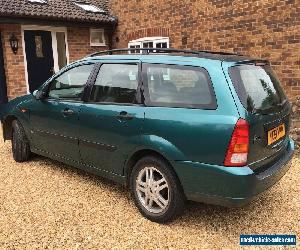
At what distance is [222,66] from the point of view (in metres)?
3.01

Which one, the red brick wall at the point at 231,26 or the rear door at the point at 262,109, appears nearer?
the rear door at the point at 262,109

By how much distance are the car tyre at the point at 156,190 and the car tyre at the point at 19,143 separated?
2.40 metres

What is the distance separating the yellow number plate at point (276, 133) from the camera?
3.11 m

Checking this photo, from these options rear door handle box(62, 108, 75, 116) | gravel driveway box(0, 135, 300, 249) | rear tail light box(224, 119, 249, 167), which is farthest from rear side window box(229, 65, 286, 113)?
rear door handle box(62, 108, 75, 116)

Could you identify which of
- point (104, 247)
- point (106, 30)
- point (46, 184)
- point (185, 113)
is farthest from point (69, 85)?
point (106, 30)

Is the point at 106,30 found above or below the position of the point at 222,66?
above

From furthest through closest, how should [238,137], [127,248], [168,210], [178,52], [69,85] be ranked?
[69,85] → [178,52] → [168,210] → [127,248] → [238,137]

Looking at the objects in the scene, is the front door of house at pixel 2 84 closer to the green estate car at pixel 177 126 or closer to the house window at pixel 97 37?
the house window at pixel 97 37

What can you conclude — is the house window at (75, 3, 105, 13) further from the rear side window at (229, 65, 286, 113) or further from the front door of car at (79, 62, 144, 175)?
the rear side window at (229, 65, 286, 113)

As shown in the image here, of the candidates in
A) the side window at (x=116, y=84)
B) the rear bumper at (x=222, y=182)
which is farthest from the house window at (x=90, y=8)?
the rear bumper at (x=222, y=182)

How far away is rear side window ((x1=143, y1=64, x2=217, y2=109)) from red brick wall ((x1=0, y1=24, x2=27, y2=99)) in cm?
703

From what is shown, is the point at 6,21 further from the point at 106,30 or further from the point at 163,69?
the point at 163,69

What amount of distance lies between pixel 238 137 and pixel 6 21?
317 inches

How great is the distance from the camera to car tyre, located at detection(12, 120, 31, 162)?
16.8 ft
